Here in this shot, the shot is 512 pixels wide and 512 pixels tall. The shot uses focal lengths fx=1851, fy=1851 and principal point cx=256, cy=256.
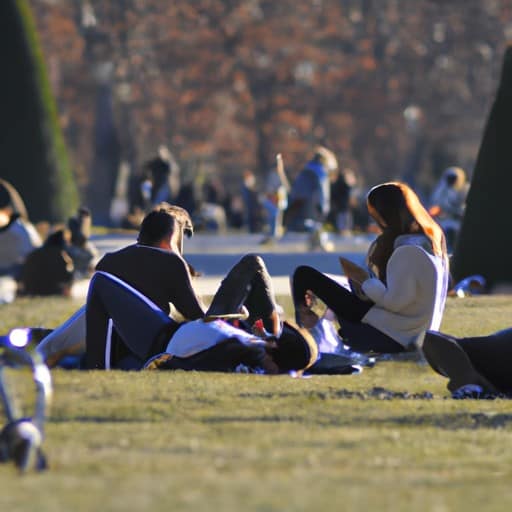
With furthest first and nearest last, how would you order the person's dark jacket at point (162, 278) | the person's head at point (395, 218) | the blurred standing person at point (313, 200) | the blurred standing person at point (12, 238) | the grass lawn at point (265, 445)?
the blurred standing person at point (313, 200) → the blurred standing person at point (12, 238) → the person's head at point (395, 218) → the person's dark jacket at point (162, 278) → the grass lawn at point (265, 445)

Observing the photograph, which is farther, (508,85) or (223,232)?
(223,232)

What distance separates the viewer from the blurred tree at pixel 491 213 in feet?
57.0

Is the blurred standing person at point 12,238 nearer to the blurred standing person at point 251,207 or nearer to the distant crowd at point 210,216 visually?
the distant crowd at point 210,216

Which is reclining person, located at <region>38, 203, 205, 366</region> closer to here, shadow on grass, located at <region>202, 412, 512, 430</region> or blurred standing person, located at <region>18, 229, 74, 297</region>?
shadow on grass, located at <region>202, 412, 512, 430</region>

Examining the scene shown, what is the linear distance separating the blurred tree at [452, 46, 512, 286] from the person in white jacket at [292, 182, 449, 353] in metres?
6.93

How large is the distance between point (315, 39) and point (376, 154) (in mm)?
5383

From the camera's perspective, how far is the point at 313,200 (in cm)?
2808

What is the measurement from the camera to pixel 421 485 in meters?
6.10

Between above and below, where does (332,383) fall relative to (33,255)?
above

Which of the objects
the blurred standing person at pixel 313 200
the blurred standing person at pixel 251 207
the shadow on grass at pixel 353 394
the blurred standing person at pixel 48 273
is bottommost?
the blurred standing person at pixel 251 207

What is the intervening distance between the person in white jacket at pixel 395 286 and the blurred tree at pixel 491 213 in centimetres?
693

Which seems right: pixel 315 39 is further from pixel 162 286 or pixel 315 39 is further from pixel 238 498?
pixel 238 498

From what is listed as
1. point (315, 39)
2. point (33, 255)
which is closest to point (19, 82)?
point (33, 255)

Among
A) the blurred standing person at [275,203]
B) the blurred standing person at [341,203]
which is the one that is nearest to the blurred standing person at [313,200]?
the blurred standing person at [275,203]
